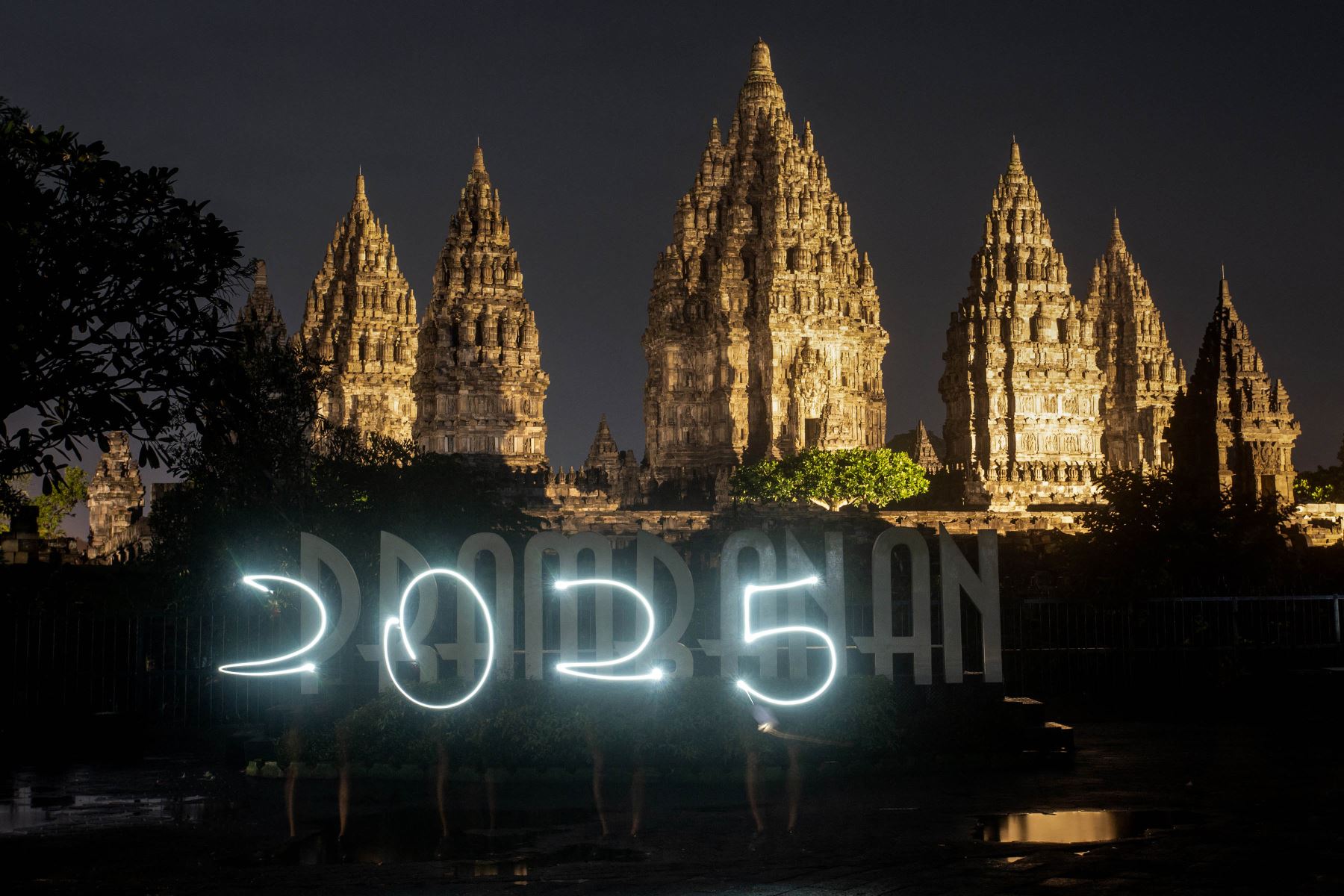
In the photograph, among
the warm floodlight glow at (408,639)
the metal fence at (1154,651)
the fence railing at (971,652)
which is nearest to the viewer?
the warm floodlight glow at (408,639)

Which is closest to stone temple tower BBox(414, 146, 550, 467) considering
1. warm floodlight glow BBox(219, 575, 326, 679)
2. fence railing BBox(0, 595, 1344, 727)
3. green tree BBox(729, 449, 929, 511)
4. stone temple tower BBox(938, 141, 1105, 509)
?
green tree BBox(729, 449, 929, 511)

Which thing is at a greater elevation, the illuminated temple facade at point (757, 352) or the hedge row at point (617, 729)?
the illuminated temple facade at point (757, 352)

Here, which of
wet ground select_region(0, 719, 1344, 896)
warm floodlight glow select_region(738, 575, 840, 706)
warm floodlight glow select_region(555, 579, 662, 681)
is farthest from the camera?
warm floodlight glow select_region(555, 579, 662, 681)

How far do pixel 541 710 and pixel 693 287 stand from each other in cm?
9516

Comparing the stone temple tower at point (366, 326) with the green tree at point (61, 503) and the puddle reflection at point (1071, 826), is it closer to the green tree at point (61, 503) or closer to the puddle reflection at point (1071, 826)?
the green tree at point (61, 503)

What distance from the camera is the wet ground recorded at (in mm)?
15891

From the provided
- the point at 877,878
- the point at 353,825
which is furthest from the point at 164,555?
the point at 877,878

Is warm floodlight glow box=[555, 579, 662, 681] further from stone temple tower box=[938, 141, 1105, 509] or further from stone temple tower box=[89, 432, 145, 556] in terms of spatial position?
stone temple tower box=[938, 141, 1105, 509]

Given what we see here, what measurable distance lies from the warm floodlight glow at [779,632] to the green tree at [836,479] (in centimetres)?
7386

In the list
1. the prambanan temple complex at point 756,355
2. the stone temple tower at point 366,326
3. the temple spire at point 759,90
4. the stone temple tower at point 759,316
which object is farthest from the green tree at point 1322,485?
the stone temple tower at point 366,326

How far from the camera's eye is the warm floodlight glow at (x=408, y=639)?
2472 cm

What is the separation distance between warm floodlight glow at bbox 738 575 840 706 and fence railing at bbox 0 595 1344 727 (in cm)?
749

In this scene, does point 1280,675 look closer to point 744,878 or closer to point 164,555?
point 744,878

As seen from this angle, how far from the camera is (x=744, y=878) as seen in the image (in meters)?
15.9
